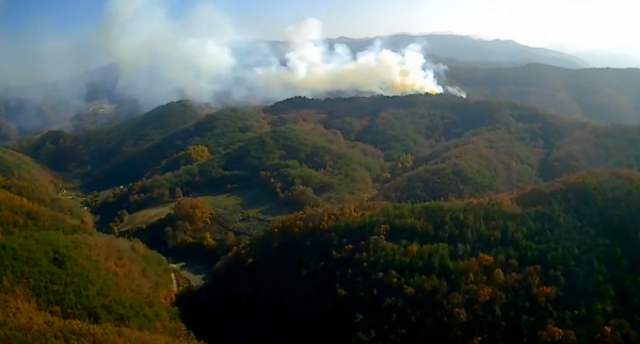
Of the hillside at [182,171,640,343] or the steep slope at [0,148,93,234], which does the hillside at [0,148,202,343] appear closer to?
the steep slope at [0,148,93,234]

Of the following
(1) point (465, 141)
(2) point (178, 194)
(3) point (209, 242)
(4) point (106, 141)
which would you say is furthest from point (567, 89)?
(3) point (209, 242)

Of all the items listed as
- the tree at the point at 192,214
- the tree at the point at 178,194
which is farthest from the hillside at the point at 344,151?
the tree at the point at 192,214

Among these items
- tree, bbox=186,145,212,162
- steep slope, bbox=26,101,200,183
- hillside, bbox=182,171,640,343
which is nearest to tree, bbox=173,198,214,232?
hillside, bbox=182,171,640,343

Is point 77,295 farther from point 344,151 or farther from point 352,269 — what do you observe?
point 344,151

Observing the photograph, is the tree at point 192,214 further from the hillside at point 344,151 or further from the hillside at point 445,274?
the hillside at point 445,274

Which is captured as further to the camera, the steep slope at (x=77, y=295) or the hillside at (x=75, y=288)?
the hillside at (x=75, y=288)
